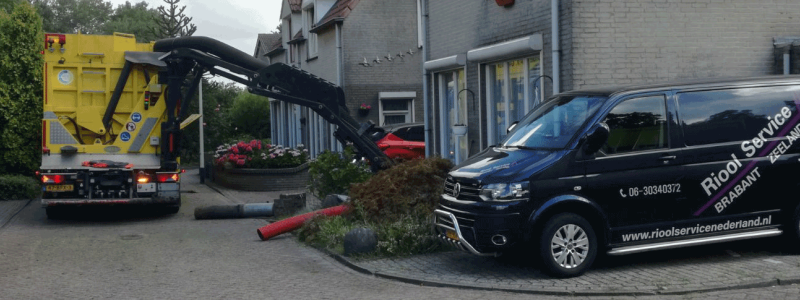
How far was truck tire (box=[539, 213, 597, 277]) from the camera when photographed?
9008 mm

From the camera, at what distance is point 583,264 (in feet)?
30.0

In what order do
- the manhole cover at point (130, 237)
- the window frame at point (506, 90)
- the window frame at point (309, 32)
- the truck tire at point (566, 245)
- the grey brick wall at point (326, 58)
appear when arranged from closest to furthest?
the truck tire at point (566, 245)
the window frame at point (506, 90)
the manhole cover at point (130, 237)
the grey brick wall at point (326, 58)
the window frame at point (309, 32)

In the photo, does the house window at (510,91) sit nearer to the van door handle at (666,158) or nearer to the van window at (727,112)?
the van window at (727,112)

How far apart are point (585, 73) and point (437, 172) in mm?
2392

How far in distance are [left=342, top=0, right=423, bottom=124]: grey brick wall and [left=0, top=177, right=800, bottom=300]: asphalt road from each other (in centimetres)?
1102

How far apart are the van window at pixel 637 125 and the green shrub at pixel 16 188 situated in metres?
16.8

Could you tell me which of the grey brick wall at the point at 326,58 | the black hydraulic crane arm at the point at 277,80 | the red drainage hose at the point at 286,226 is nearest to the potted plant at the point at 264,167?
the grey brick wall at the point at 326,58

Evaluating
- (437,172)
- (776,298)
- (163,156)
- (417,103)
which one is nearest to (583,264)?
(776,298)

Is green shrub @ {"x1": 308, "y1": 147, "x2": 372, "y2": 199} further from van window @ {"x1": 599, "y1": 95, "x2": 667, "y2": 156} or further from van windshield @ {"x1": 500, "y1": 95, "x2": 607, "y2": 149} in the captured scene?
van window @ {"x1": 599, "y1": 95, "x2": 667, "y2": 156}

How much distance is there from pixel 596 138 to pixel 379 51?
1811 centimetres

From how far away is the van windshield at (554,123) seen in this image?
31.1 feet

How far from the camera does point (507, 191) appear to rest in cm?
909

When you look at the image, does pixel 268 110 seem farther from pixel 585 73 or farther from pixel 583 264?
pixel 583 264

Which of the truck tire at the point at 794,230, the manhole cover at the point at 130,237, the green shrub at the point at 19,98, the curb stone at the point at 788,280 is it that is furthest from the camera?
the green shrub at the point at 19,98
